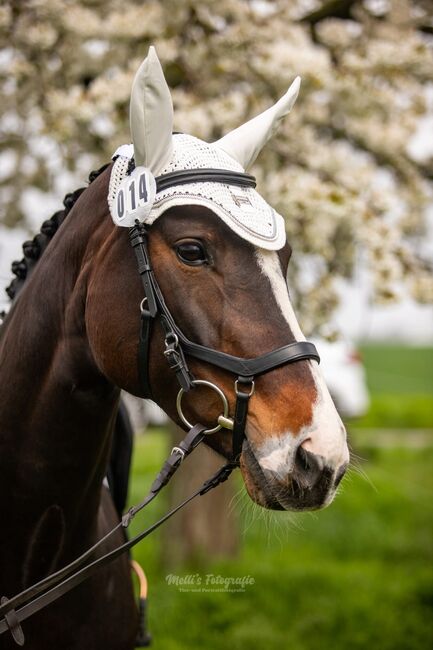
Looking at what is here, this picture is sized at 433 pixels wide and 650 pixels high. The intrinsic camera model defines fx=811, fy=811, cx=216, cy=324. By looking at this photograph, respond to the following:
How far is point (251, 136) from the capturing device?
2.55 meters

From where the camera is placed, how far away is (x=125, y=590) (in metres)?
2.87

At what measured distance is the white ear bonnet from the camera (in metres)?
2.13

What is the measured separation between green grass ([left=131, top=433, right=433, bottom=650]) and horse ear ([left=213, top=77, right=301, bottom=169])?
2195 millimetres

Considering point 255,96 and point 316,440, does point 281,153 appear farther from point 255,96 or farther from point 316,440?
point 316,440

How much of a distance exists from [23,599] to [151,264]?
3.37 feet

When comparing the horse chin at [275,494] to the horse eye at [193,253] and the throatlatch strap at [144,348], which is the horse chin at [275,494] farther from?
the horse eye at [193,253]

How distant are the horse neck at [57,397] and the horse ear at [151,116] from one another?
0.83 feet

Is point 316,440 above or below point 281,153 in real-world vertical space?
above

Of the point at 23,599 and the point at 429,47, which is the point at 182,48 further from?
the point at 23,599

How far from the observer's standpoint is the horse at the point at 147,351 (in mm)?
2004

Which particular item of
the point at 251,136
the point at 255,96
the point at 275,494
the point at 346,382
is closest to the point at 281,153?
the point at 255,96

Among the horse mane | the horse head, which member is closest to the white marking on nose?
the horse head

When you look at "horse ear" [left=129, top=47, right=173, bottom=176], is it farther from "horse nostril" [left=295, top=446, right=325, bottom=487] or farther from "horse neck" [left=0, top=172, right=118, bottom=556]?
"horse nostril" [left=295, top=446, right=325, bottom=487]

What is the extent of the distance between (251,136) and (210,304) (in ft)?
2.33
